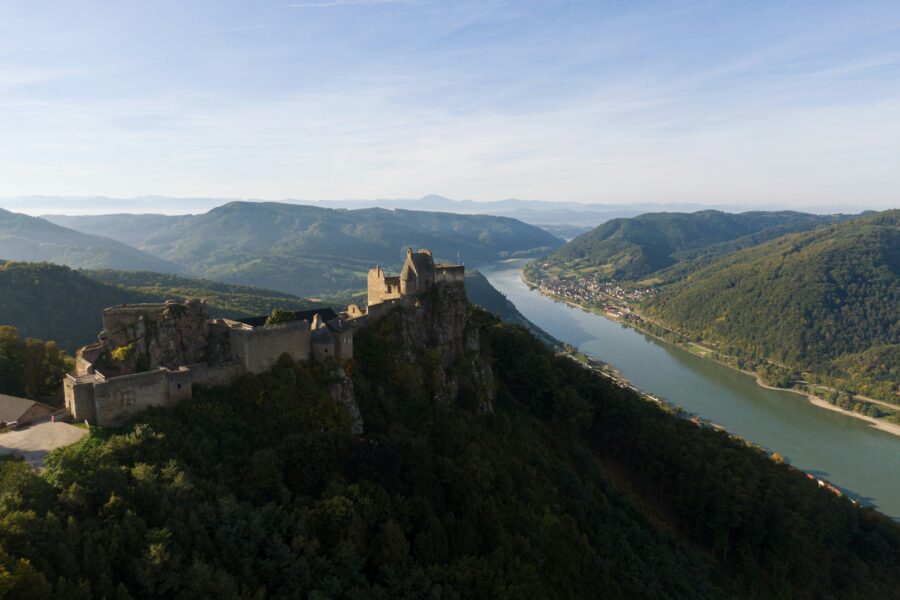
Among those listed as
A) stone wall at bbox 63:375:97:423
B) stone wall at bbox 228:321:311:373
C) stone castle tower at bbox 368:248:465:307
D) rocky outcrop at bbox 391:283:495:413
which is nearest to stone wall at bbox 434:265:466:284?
stone castle tower at bbox 368:248:465:307

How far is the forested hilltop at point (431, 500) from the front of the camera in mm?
15891

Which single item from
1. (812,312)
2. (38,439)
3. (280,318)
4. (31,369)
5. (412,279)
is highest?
(412,279)

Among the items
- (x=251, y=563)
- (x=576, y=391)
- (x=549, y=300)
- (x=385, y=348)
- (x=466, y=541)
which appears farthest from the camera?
(x=549, y=300)

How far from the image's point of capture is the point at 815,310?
403 feet

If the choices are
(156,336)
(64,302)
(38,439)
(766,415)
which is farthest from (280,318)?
(766,415)

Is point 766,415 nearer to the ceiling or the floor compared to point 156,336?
nearer to the floor

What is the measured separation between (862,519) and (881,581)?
5.70m

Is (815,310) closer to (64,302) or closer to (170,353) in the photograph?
(170,353)

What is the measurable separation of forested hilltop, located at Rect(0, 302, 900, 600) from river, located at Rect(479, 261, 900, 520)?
26.0 meters

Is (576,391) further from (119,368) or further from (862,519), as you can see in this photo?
(119,368)

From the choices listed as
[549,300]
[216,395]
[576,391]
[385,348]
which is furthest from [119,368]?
[549,300]

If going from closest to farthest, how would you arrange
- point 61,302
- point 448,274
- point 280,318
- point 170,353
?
point 170,353 → point 280,318 → point 448,274 → point 61,302

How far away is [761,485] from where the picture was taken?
36.8m

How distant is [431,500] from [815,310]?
13155 cm
